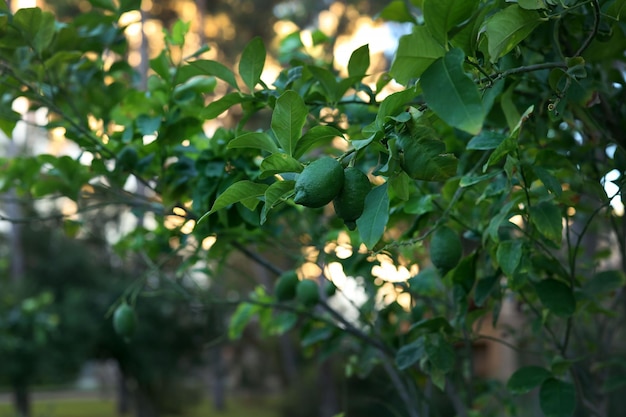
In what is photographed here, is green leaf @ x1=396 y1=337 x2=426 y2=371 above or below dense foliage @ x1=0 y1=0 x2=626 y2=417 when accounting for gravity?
below

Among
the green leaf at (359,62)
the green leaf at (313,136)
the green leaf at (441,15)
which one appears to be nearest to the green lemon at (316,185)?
the green leaf at (313,136)

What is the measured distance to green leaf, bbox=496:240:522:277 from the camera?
4.02 ft

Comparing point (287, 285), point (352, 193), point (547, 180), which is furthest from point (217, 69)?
point (287, 285)

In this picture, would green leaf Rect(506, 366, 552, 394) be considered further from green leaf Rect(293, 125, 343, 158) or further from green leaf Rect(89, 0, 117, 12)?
green leaf Rect(89, 0, 117, 12)

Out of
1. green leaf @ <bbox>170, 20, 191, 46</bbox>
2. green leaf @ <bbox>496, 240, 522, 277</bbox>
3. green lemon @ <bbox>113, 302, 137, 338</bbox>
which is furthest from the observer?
green lemon @ <bbox>113, 302, 137, 338</bbox>

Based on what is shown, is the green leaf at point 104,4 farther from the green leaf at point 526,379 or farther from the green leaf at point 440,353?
the green leaf at point 526,379

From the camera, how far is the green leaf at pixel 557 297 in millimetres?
1389

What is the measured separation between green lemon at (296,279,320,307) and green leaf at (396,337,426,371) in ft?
1.28

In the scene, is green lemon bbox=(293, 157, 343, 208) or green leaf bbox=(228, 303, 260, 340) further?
green leaf bbox=(228, 303, 260, 340)

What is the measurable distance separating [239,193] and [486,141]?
442mm

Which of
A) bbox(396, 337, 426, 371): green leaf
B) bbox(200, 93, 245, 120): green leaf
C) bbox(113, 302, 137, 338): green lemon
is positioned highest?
bbox(200, 93, 245, 120): green leaf

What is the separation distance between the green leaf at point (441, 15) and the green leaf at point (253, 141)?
0.85ft

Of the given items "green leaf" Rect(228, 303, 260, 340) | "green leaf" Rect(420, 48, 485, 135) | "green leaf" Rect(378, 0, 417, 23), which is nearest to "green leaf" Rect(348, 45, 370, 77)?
"green leaf" Rect(378, 0, 417, 23)

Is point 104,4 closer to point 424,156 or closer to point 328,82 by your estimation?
point 328,82
